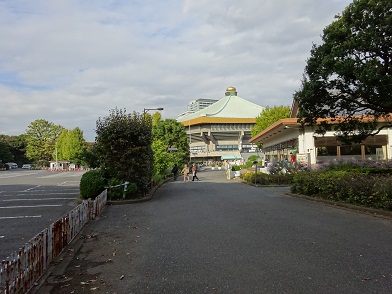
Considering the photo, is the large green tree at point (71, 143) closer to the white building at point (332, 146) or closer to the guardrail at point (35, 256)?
the white building at point (332, 146)

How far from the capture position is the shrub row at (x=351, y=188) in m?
10.2

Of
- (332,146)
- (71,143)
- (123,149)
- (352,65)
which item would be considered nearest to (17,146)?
(71,143)

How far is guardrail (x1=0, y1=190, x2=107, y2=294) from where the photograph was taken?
405 centimetres

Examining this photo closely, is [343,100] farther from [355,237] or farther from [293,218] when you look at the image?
[355,237]

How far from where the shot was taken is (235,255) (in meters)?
6.04

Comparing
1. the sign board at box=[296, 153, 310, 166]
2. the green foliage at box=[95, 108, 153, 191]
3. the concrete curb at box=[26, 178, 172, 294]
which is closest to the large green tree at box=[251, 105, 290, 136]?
the sign board at box=[296, 153, 310, 166]

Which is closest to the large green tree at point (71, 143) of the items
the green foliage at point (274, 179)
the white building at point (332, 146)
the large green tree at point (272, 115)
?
the large green tree at point (272, 115)

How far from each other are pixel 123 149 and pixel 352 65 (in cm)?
976

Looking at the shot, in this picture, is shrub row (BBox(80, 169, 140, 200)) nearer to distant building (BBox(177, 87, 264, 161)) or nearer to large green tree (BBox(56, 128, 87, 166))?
large green tree (BBox(56, 128, 87, 166))

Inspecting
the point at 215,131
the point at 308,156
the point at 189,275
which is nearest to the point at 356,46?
the point at 189,275

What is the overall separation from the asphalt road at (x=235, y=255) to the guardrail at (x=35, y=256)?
360 mm

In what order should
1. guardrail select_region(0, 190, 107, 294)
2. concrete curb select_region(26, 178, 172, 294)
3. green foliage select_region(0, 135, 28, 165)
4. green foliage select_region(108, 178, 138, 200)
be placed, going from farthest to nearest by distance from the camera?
green foliage select_region(0, 135, 28, 165) → green foliage select_region(108, 178, 138, 200) → concrete curb select_region(26, 178, 172, 294) → guardrail select_region(0, 190, 107, 294)

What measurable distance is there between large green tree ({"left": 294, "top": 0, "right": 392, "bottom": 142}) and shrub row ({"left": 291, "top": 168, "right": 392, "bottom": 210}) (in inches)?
118

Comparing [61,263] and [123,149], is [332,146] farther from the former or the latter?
[61,263]
